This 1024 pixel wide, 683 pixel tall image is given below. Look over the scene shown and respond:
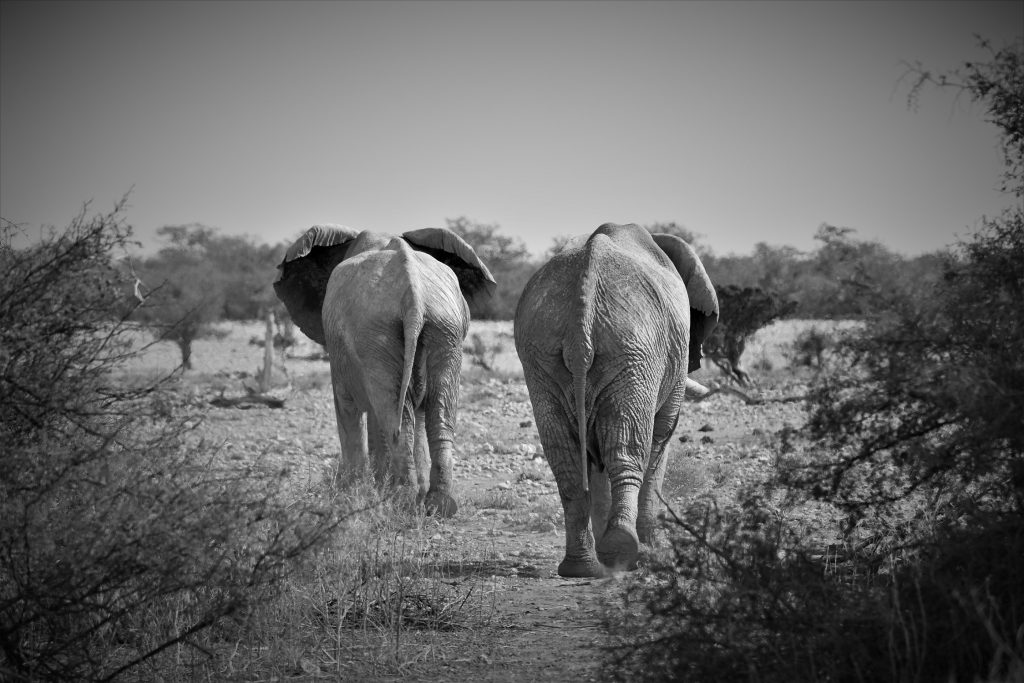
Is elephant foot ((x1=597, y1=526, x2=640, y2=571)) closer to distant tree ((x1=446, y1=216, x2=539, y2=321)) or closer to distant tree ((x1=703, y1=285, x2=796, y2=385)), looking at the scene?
distant tree ((x1=703, y1=285, x2=796, y2=385))

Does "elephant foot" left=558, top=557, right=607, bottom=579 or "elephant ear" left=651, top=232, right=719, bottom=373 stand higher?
"elephant ear" left=651, top=232, right=719, bottom=373

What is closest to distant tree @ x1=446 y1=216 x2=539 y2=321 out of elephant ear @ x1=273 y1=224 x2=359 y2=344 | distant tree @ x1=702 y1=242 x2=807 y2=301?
distant tree @ x1=702 y1=242 x2=807 y2=301

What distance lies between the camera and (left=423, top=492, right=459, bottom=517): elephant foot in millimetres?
8125

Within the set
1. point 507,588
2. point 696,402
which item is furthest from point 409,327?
point 696,402

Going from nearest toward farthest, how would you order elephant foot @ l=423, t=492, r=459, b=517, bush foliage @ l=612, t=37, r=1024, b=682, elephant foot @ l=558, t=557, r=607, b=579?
bush foliage @ l=612, t=37, r=1024, b=682 → elephant foot @ l=558, t=557, r=607, b=579 → elephant foot @ l=423, t=492, r=459, b=517

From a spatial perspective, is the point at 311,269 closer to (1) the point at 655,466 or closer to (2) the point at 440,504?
(2) the point at 440,504

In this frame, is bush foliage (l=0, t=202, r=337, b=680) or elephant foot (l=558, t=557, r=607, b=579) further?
elephant foot (l=558, t=557, r=607, b=579)

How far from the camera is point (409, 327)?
7973 mm

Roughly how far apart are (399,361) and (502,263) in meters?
37.2

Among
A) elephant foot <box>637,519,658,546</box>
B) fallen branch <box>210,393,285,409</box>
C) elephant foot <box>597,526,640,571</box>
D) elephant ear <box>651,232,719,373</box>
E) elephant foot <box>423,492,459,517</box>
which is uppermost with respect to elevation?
fallen branch <box>210,393,285,409</box>

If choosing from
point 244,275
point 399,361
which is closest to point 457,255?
point 399,361

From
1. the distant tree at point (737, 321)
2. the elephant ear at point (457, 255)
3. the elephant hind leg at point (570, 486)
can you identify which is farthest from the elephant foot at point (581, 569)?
the distant tree at point (737, 321)

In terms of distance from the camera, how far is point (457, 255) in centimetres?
1019

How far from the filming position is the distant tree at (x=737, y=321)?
1816cm
